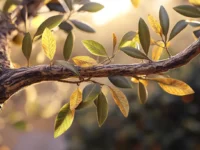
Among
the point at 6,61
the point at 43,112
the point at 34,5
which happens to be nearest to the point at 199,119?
the point at 43,112

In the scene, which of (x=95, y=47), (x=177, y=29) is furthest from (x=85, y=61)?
(x=177, y=29)

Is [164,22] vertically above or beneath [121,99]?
above

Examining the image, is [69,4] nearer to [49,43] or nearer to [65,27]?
[65,27]

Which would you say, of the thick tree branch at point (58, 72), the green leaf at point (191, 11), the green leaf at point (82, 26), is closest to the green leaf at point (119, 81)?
the thick tree branch at point (58, 72)

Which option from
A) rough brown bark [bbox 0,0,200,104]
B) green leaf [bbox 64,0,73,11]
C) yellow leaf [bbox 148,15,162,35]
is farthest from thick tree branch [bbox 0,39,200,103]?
green leaf [bbox 64,0,73,11]

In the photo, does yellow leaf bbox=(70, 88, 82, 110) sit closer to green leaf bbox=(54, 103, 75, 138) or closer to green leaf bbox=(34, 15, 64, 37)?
green leaf bbox=(54, 103, 75, 138)

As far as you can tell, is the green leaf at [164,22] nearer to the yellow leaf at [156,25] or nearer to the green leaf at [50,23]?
the yellow leaf at [156,25]

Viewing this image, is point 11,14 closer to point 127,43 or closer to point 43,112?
point 127,43
